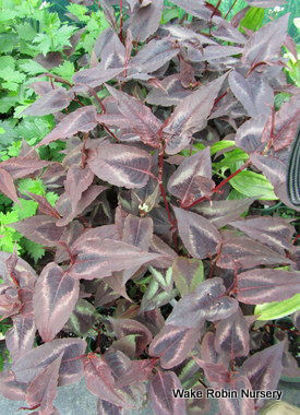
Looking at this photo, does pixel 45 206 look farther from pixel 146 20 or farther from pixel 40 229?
pixel 146 20

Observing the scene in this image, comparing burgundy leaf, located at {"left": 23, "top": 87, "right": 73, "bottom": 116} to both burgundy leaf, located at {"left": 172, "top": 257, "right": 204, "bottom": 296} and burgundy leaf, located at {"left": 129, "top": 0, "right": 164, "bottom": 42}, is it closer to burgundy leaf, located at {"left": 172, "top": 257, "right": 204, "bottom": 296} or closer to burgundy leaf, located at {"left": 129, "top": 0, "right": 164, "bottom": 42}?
burgundy leaf, located at {"left": 129, "top": 0, "right": 164, "bottom": 42}

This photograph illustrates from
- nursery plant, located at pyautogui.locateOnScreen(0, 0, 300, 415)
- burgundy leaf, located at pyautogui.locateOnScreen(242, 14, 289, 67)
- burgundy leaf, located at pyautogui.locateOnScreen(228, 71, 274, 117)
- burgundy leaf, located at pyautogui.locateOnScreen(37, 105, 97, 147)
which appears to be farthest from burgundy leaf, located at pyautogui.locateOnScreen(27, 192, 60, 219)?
burgundy leaf, located at pyautogui.locateOnScreen(242, 14, 289, 67)

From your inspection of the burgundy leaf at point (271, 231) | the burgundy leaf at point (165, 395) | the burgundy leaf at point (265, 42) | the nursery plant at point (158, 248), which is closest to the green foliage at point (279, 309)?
the nursery plant at point (158, 248)

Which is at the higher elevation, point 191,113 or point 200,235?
point 191,113

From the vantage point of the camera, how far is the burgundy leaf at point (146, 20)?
1072mm

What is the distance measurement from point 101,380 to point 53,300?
179mm

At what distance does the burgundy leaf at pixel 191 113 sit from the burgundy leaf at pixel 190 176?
65 mm

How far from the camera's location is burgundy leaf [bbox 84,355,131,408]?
729 mm

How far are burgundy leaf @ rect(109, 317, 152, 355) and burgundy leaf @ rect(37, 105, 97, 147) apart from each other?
39 cm

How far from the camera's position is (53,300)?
0.73m

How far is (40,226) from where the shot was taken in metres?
0.88

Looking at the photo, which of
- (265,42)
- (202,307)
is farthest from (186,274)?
(265,42)

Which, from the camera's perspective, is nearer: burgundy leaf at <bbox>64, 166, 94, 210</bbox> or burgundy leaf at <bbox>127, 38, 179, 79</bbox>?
burgundy leaf at <bbox>64, 166, 94, 210</bbox>

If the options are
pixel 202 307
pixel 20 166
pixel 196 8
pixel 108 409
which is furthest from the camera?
pixel 196 8
